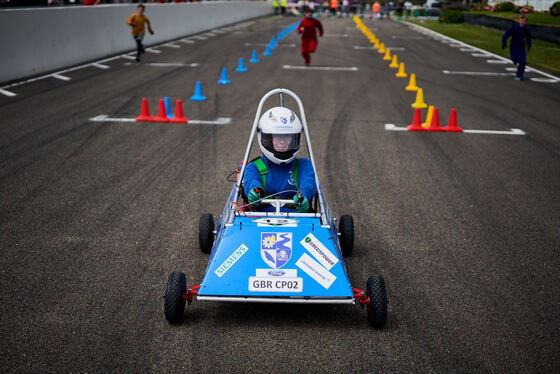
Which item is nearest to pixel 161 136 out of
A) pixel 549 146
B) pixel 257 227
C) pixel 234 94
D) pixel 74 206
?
pixel 74 206

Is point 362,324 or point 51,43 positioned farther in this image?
point 51,43

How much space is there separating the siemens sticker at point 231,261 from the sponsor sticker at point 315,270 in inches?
18.6

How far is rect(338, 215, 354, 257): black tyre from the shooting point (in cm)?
608

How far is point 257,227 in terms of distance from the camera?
203 inches

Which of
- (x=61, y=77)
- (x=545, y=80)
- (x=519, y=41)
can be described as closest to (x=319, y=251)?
(x=61, y=77)

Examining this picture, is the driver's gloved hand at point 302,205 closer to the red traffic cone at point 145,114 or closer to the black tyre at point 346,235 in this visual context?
the black tyre at point 346,235

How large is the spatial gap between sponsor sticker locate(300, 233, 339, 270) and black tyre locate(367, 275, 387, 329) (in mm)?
378

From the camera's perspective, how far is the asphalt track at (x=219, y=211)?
4.47 m

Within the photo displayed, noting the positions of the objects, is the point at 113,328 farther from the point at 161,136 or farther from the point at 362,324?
the point at 161,136

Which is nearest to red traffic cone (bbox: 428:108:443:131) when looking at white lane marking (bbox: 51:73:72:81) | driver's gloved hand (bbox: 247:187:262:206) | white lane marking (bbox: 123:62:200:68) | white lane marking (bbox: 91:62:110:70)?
driver's gloved hand (bbox: 247:187:262:206)

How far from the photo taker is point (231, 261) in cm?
491

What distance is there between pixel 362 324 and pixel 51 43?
55.0 ft

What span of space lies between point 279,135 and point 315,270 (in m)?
1.36

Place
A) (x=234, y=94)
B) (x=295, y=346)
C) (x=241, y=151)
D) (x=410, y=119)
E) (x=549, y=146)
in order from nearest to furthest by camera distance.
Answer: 1. (x=295, y=346)
2. (x=241, y=151)
3. (x=549, y=146)
4. (x=410, y=119)
5. (x=234, y=94)
